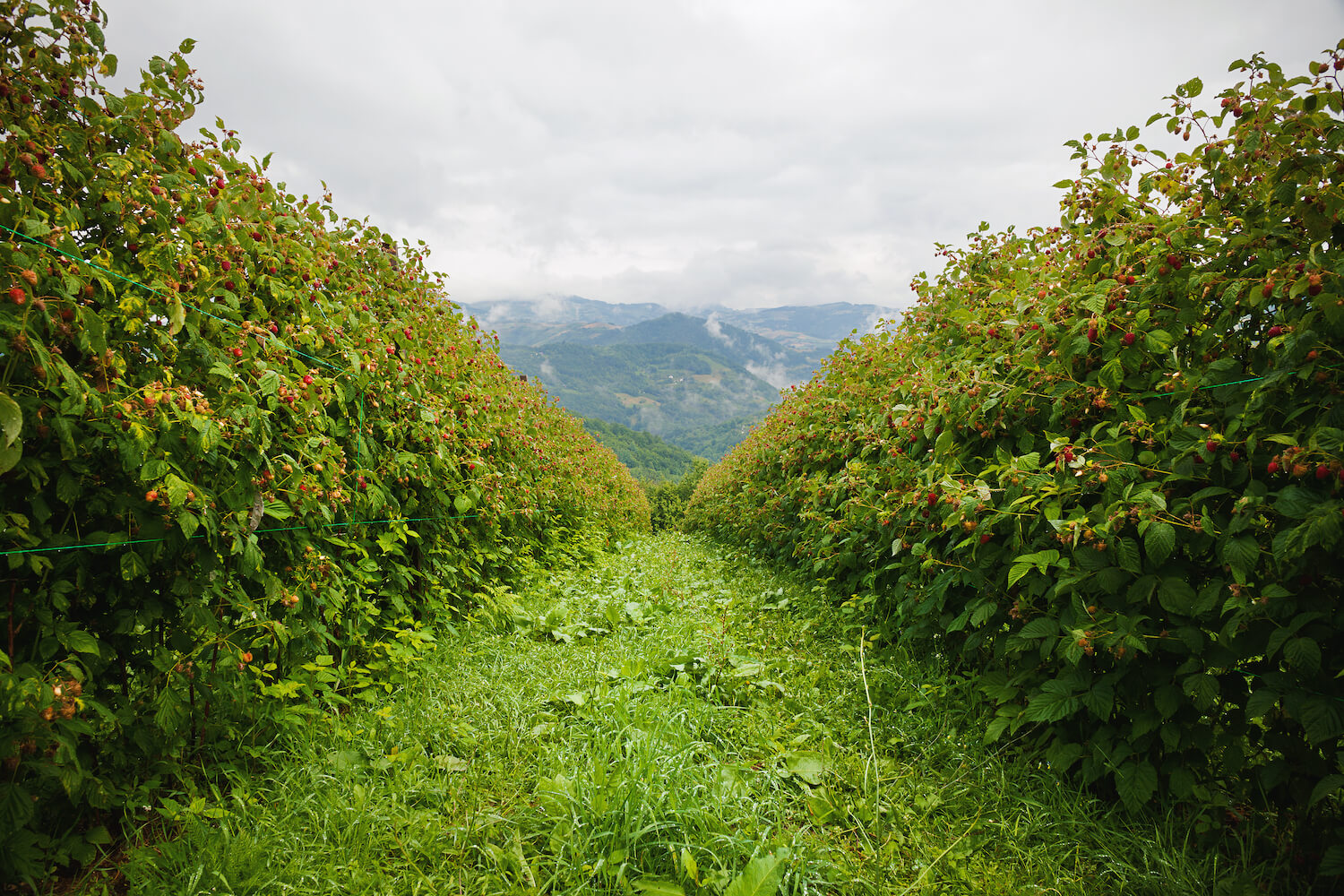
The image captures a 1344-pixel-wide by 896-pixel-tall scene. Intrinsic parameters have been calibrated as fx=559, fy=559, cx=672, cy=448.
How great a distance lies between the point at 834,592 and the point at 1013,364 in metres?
2.82

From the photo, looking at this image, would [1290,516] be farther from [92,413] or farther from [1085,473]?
[92,413]

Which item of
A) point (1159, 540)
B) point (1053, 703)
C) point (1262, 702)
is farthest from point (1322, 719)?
point (1053, 703)

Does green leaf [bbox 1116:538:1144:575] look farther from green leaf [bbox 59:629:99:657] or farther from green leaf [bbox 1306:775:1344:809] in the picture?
green leaf [bbox 59:629:99:657]

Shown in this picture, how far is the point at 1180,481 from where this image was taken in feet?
6.37

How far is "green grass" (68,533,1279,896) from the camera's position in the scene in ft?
5.87

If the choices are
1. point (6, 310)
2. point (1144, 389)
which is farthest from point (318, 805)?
point (1144, 389)

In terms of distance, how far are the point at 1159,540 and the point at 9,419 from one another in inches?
125

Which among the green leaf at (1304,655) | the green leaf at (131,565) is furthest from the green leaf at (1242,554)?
the green leaf at (131,565)

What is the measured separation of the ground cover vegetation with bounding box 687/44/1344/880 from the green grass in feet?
0.84

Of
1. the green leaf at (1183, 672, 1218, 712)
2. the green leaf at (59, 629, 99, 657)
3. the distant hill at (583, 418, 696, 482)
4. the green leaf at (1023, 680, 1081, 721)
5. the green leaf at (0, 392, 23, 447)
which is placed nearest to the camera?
the green leaf at (0, 392, 23, 447)

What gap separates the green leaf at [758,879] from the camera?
65.1 inches

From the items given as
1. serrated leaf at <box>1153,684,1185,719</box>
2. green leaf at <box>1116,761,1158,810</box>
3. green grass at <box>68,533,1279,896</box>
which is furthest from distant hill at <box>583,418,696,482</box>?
serrated leaf at <box>1153,684,1185,719</box>

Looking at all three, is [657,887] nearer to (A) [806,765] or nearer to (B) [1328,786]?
(A) [806,765]

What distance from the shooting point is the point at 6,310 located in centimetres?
142
